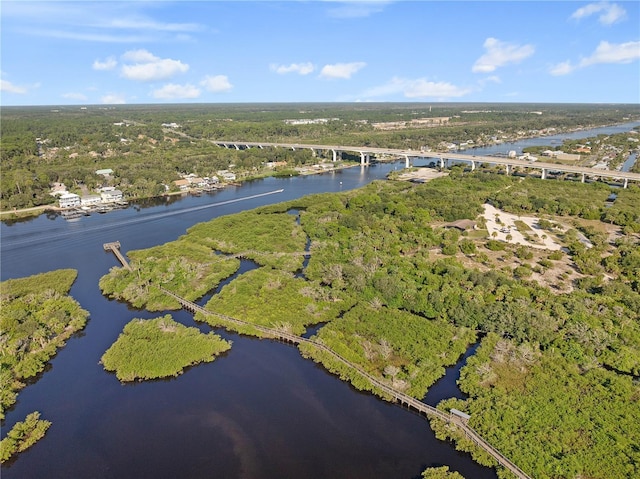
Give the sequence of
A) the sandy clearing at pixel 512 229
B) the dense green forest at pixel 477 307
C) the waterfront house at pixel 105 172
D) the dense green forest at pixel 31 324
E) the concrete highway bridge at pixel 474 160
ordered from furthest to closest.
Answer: the waterfront house at pixel 105 172 < the concrete highway bridge at pixel 474 160 < the sandy clearing at pixel 512 229 < the dense green forest at pixel 31 324 < the dense green forest at pixel 477 307

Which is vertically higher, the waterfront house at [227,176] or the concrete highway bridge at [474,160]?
the concrete highway bridge at [474,160]

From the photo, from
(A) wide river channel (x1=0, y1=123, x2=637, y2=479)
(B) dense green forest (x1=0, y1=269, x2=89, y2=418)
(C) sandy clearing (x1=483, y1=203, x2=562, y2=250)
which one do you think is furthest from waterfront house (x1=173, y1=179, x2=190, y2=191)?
(C) sandy clearing (x1=483, y1=203, x2=562, y2=250)

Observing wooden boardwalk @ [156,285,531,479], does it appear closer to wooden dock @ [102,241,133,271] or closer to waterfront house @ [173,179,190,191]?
wooden dock @ [102,241,133,271]

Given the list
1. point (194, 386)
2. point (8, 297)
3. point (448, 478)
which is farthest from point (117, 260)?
point (448, 478)

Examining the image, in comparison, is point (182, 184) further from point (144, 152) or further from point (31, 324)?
point (31, 324)

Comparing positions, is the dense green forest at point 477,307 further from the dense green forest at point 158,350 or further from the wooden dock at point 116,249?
the dense green forest at point 158,350

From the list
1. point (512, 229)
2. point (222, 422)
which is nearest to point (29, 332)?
point (222, 422)

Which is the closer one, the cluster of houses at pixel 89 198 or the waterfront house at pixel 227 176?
the cluster of houses at pixel 89 198

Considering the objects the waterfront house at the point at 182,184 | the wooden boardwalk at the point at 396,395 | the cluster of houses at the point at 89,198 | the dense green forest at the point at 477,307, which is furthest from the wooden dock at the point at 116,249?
the waterfront house at the point at 182,184
